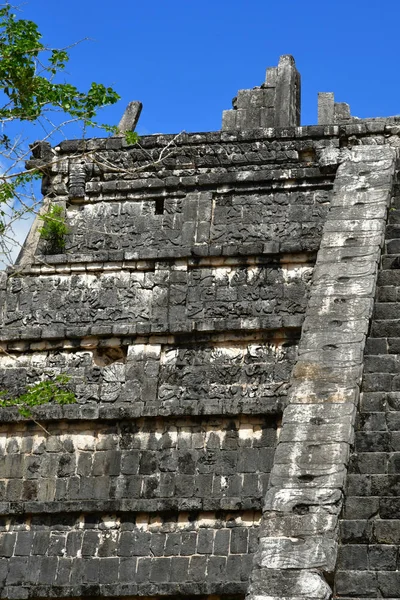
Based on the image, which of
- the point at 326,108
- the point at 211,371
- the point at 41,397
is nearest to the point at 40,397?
the point at 41,397

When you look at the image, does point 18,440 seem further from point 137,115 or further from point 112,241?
point 137,115

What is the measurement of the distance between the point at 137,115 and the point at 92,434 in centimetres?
641

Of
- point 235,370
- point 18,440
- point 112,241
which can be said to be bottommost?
point 18,440

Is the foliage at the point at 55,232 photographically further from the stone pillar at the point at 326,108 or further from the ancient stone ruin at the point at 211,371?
the stone pillar at the point at 326,108

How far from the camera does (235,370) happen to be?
Result: 40.6 feet

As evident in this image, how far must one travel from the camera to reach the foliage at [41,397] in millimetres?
11508

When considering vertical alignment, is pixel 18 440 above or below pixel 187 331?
below

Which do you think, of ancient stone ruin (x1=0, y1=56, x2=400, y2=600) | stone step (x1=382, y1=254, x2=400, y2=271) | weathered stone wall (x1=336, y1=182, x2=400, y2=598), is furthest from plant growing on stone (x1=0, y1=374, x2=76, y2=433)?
weathered stone wall (x1=336, y1=182, x2=400, y2=598)

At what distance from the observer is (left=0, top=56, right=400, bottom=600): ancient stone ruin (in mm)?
8562

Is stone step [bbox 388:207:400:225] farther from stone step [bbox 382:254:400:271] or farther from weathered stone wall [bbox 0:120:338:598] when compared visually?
weathered stone wall [bbox 0:120:338:598]

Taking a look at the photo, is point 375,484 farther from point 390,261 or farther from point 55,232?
point 55,232

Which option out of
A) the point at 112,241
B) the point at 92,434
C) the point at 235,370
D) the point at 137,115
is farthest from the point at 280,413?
the point at 137,115

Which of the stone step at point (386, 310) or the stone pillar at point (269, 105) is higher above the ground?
the stone pillar at point (269, 105)

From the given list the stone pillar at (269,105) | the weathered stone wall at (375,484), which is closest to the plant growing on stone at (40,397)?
the weathered stone wall at (375,484)
